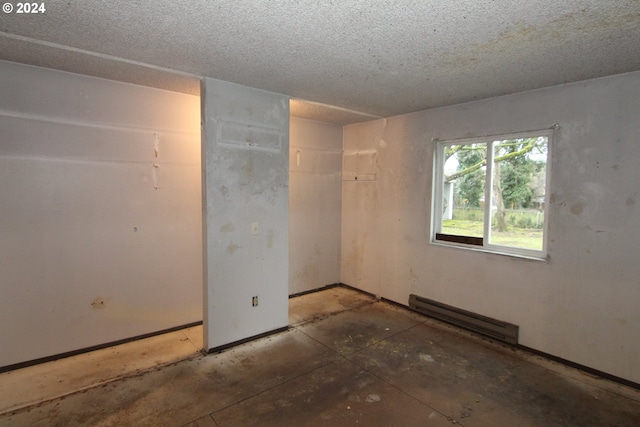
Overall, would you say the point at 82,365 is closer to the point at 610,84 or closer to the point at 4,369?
the point at 4,369

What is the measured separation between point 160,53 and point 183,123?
3.60 feet

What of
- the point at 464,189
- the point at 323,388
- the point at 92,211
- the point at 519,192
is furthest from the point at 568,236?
the point at 92,211

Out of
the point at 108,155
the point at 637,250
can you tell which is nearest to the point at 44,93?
the point at 108,155

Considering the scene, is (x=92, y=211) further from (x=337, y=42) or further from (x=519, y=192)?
(x=519, y=192)

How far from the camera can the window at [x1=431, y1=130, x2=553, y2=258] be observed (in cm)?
306

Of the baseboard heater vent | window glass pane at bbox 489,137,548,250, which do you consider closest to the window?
window glass pane at bbox 489,137,548,250

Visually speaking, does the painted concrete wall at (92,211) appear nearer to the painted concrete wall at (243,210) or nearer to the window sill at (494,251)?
the painted concrete wall at (243,210)

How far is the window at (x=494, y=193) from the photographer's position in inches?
121

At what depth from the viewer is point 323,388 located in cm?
246

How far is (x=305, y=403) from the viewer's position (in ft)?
7.49

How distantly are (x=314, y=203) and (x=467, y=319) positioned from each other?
2.49m

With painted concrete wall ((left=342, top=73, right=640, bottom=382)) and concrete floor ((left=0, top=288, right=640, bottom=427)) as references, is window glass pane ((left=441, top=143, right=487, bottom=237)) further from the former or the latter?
concrete floor ((left=0, top=288, right=640, bottom=427))

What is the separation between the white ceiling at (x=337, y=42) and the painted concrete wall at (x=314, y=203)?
1.47 m

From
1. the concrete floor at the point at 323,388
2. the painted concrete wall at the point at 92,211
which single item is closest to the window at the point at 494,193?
the concrete floor at the point at 323,388
